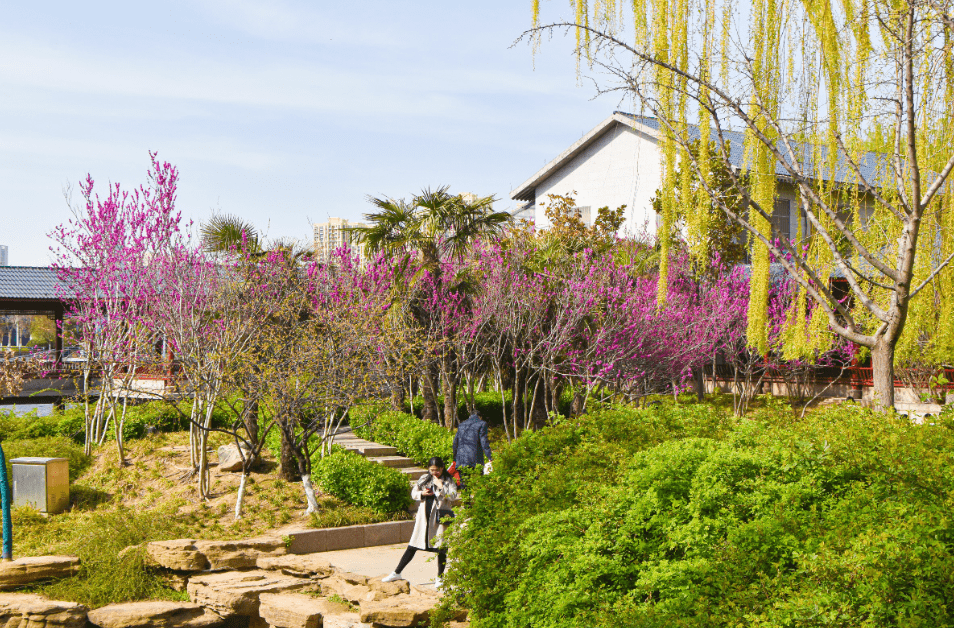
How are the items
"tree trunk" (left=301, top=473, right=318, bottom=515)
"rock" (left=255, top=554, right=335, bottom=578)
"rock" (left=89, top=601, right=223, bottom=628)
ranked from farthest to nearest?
1. "tree trunk" (left=301, top=473, right=318, bottom=515)
2. "rock" (left=255, top=554, right=335, bottom=578)
3. "rock" (left=89, top=601, right=223, bottom=628)

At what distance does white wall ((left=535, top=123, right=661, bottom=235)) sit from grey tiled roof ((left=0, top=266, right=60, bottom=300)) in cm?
1674

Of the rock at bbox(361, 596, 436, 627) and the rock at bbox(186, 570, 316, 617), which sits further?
the rock at bbox(186, 570, 316, 617)

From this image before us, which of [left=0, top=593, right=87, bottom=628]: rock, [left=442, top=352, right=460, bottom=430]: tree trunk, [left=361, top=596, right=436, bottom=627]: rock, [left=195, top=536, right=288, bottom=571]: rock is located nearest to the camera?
[left=361, top=596, right=436, bottom=627]: rock

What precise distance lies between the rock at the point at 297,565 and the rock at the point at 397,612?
206 centimetres

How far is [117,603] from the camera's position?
28.2 feet

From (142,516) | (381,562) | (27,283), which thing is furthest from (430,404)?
(27,283)

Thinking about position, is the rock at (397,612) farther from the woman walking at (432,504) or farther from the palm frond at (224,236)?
the palm frond at (224,236)

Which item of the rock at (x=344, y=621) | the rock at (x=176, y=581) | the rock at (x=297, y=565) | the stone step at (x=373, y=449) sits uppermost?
the stone step at (x=373, y=449)

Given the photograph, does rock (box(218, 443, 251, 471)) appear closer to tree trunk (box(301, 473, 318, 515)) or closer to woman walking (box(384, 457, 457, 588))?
tree trunk (box(301, 473, 318, 515))

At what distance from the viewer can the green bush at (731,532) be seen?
134 inches

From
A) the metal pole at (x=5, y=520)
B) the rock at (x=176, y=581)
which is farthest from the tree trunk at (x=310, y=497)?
the metal pole at (x=5, y=520)

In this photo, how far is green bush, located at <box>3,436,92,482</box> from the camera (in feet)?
47.7

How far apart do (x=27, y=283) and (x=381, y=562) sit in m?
21.5

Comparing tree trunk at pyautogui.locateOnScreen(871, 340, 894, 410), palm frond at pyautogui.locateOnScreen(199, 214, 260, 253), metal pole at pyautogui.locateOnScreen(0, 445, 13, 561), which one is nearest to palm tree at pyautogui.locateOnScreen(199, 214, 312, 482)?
palm frond at pyautogui.locateOnScreen(199, 214, 260, 253)
